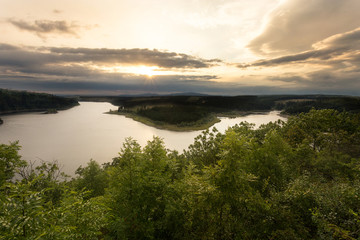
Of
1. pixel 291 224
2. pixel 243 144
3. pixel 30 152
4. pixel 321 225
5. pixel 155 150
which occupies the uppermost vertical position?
pixel 243 144

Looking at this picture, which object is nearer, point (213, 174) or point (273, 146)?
point (213, 174)

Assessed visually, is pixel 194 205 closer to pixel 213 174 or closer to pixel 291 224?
pixel 213 174

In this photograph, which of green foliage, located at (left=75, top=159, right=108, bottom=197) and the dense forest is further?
green foliage, located at (left=75, top=159, right=108, bottom=197)

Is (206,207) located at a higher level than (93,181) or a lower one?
higher

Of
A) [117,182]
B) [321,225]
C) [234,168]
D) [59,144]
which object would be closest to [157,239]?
[117,182]

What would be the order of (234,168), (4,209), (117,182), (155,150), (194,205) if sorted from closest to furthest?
(4,209)
(234,168)
(194,205)
(117,182)
(155,150)

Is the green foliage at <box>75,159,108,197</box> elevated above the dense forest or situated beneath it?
situated beneath

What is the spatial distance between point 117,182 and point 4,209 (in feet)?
30.0

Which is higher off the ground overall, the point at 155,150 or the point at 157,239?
the point at 155,150

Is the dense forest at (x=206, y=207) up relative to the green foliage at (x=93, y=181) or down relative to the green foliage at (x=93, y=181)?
up

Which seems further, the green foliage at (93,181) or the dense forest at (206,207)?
the green foliage at (93,181)

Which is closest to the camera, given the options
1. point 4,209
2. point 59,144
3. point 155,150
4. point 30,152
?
point 4,209

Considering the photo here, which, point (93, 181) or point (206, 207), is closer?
point (206, 207)

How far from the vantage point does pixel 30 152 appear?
9762 cm
